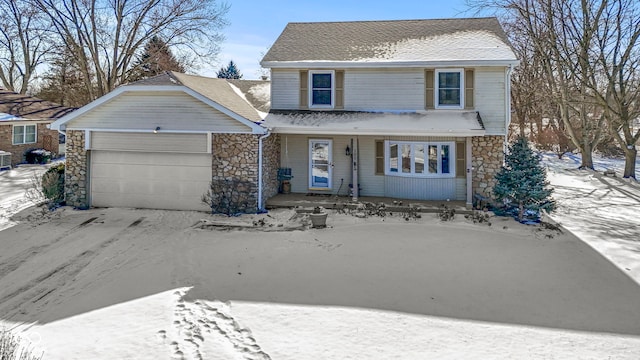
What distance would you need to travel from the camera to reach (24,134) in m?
24.0

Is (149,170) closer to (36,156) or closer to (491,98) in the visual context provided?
(491,98)

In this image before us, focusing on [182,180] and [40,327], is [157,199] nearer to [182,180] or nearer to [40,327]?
[182,180]

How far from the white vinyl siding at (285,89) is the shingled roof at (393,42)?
445 millimetres

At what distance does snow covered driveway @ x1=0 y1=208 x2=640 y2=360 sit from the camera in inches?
208

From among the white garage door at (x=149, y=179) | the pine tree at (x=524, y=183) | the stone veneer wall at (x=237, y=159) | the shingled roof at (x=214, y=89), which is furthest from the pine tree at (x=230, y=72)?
the pine tree at (x=524, y=183)

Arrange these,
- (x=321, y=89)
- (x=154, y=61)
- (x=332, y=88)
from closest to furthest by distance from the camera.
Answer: (x=332, y=88), (x=321, y=89), (x=154, y=61)

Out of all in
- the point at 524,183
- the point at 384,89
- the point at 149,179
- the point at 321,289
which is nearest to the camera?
the point at 321,289

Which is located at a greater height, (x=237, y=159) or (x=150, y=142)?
(x=150, y=142)

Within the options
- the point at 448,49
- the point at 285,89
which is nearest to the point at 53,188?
the point at 285,89

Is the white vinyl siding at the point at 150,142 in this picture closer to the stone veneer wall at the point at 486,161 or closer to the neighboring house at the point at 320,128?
the neighboring house at the point at 320,128

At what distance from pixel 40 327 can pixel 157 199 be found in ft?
25.6

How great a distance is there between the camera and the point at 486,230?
1104 cm

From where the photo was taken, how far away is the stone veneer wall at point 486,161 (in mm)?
13430

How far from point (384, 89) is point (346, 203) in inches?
174
